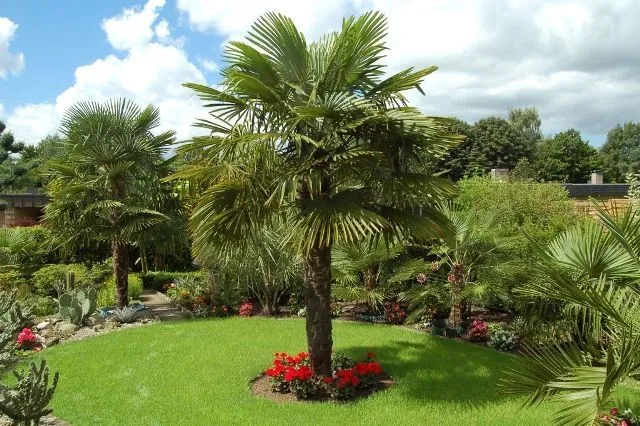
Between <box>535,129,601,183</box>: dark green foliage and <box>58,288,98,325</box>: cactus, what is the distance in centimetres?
4161

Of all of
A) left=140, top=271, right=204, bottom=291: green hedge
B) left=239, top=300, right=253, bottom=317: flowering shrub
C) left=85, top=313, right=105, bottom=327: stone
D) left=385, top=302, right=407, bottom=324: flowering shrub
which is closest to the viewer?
left=385, top=302, right=407, bottom=324: flowering shrub

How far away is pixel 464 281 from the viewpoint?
965 centimetres

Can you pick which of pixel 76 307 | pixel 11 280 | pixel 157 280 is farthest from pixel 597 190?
pixel 11 280

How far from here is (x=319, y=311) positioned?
6.55 meters

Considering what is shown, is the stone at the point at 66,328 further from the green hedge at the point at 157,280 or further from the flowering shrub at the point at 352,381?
the flowering shrub at the point at 352,381

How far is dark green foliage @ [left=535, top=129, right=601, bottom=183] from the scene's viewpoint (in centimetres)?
4569

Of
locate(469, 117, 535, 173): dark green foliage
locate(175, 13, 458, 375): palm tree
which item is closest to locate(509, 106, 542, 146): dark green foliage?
locate(469, 117, 535, 173): dark green foliage

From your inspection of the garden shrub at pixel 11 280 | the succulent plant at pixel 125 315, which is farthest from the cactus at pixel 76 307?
the garden shrub at pixel 11 280

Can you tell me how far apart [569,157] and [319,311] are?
1872 inches

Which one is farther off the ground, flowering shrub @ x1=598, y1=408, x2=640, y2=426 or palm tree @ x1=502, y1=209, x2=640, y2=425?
palm tree @ x1=502, y1=209, x2=640, y2=425

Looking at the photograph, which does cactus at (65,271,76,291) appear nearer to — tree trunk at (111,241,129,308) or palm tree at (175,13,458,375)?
tree trunk at (111,241,129,308)

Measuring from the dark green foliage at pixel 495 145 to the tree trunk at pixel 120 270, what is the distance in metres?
29.2

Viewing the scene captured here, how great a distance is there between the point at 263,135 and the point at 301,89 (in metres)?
0.92

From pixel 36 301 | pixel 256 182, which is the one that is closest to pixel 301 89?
pixel 256 182
